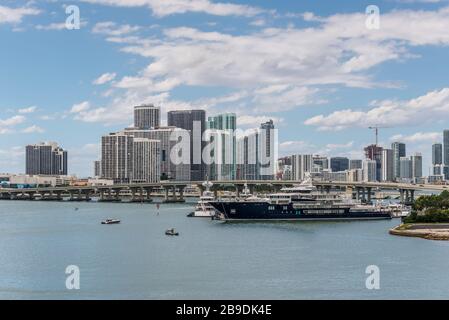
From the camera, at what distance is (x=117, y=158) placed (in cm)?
13638

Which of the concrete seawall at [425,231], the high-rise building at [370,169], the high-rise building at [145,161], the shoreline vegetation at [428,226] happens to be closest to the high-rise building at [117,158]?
the high-rise building at [145,161]

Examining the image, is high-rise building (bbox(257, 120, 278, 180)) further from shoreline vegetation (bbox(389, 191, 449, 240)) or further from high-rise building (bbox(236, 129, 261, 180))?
shoreline vegetation (bbox(389, 191, 449, 240))

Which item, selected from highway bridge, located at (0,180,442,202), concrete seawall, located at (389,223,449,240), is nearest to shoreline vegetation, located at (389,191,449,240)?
concrete seawall, located at (389,223,449,240)

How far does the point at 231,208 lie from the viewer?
47812 millimetres

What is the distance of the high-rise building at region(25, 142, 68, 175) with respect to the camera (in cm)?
15338

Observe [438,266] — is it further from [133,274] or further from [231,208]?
[231,208]

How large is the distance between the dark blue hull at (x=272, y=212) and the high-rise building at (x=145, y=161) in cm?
9027

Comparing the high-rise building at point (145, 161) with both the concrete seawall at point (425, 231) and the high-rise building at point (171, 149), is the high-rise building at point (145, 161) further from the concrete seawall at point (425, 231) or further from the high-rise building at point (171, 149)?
the concrete seawall at point (425, 231)

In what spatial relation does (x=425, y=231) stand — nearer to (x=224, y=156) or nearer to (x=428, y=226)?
(x=428, y=226)

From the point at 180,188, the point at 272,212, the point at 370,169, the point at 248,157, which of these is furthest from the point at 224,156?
the point at 272,212

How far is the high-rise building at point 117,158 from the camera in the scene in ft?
449

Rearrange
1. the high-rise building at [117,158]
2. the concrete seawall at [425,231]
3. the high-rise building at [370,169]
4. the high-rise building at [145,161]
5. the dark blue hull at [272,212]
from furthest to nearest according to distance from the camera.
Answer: the high-rise building at [370,169], the high-rise building at [145,161], the high-rise building at [117,158], the dark blue hull at [272,212], the concrete seawall at [425,231]

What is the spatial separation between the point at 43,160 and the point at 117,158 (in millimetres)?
26251

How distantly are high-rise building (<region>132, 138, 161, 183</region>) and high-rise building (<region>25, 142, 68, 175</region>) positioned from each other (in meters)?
24.2
